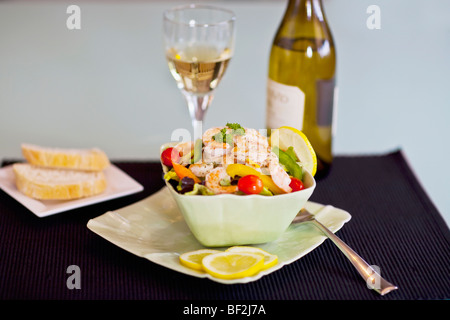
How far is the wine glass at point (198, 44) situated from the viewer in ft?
4.53

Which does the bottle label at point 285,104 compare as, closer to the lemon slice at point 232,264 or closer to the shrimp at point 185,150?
the shrimp at point 185,150

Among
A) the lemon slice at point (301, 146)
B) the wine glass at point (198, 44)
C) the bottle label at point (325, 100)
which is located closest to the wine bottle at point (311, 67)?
the bottle label at point (325, 100)

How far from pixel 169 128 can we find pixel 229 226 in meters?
1.36

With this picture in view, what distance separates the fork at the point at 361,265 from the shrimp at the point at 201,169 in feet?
0.68

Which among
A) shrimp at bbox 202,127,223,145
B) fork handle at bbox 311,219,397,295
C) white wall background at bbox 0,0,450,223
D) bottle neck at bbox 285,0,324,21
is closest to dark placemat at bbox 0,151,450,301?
fork handle at bbox 311,219,397,295

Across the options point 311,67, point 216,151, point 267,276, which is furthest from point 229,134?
point 311,67

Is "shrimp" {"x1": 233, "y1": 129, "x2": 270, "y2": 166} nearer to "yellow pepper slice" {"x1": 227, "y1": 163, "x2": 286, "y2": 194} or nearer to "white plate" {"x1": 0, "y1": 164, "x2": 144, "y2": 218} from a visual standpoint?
"yellow pepper slice" {"x1": 227, "y1": 163, "x2": 286, "y2": 194}

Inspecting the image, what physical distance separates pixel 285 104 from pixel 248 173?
0.42m

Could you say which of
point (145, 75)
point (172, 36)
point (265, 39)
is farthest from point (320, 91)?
point (265, 39)

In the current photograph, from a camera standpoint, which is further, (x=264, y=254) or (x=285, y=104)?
(x=285, y=104)

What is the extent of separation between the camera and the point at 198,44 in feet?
4.61

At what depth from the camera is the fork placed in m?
0.98

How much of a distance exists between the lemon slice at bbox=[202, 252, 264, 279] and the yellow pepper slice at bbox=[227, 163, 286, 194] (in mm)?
117

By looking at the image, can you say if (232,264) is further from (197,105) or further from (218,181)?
(197,105)
